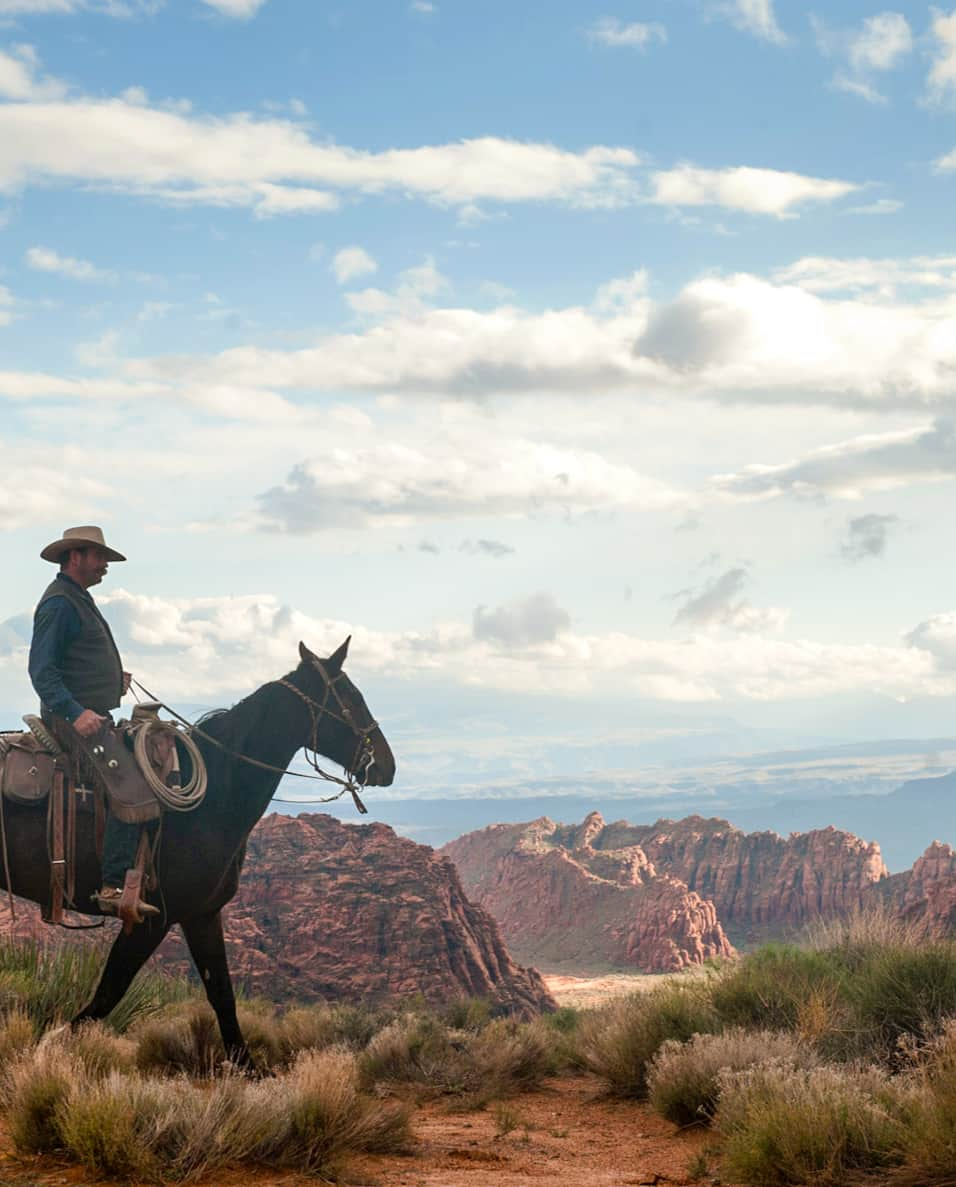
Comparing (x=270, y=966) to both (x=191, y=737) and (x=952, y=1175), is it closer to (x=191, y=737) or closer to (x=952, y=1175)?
(x=191, y=737)

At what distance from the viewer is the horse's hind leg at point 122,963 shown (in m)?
10.1

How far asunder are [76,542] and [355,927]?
28.3m

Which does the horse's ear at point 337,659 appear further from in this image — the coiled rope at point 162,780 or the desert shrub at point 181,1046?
the desert shrub at point 181,1046

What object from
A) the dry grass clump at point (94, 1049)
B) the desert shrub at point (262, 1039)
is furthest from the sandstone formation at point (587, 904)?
the dry grass clump at point (94, 1049)

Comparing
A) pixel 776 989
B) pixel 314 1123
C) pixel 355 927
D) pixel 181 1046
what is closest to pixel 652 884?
pixel 355 927

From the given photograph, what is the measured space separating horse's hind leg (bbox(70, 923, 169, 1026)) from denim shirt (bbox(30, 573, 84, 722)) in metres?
1.83

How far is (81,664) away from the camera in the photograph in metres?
10.7

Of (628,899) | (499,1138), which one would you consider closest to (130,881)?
(499,1138)

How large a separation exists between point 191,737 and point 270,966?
25052 mm

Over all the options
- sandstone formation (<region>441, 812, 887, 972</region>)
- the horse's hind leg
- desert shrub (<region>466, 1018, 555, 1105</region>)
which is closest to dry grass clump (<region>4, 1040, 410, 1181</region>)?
the horse's hind leg

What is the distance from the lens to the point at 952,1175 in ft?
24.4

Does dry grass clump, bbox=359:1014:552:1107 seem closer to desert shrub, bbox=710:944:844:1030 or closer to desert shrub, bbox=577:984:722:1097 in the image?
desert shrub, bbox=577:984:722:1097

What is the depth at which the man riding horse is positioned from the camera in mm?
10086

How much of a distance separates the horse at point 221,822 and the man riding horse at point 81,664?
0.35 metres
